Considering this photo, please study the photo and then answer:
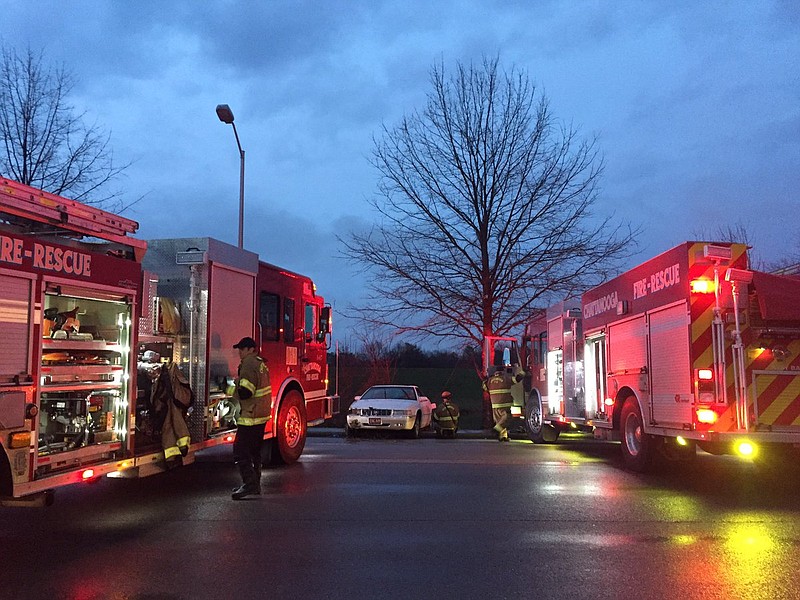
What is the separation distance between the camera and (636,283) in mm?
9891

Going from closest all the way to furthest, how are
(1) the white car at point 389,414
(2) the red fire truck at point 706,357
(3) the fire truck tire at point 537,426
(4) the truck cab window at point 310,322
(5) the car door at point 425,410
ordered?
(2) the red fire truck at point 706,357, (4) the truck cab window at point 310,322, (3) the fire truck tire at point 537,426, (1) the white car at point 389,414, (5) the car door at point 425,410

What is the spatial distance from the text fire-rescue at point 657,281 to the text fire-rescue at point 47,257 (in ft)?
22.0

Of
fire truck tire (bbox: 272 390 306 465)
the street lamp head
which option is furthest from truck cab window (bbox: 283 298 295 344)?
the street lamp head

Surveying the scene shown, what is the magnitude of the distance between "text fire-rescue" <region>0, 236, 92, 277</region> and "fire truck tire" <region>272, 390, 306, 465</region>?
14.5 ft

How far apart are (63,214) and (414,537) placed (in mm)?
4150

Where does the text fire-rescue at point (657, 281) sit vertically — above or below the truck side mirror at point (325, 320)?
above

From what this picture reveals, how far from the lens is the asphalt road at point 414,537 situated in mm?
4590

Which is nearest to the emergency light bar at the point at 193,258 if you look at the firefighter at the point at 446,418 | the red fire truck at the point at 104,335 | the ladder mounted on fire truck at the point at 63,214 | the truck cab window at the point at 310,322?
the red fire truck at the point at 104,335

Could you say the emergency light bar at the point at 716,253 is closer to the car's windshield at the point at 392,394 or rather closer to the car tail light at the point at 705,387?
the car tail light at the point at 705,387

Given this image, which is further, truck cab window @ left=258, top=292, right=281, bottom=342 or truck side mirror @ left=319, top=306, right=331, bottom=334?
truck side mirror @ left=319, top=306, right=331, bottom=334

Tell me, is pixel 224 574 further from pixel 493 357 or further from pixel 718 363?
pixel 493 357

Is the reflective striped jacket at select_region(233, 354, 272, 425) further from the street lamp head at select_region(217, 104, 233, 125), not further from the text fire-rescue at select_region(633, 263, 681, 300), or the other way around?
the street lamp head at select_region(217, 104, 233, 125)

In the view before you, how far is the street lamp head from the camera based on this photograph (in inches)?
635

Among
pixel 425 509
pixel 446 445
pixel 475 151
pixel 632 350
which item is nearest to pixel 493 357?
pixel 446 445
